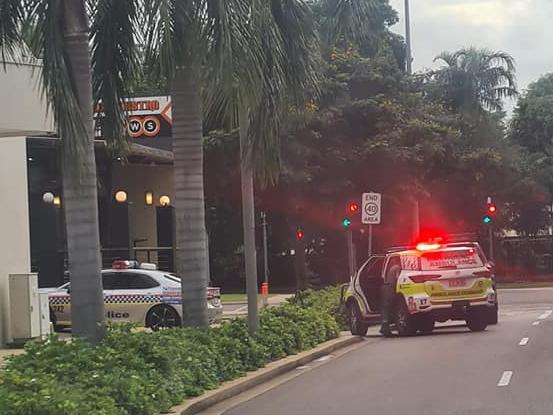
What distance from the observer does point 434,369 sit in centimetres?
1496

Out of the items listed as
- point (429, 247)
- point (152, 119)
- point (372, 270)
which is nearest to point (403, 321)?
point (429, 247)

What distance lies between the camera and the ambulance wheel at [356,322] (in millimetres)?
22962

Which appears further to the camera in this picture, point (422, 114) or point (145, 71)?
point (422, 114)

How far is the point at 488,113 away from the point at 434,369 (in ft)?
144

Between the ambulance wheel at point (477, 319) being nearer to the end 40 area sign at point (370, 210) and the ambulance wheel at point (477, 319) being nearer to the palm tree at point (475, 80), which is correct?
the end 40 area sign at point (370, 210)

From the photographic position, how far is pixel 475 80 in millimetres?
55906

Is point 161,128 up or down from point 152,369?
up

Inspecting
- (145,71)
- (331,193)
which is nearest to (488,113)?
(331,193)

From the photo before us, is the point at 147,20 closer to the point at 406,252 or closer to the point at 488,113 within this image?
the point at 406,252

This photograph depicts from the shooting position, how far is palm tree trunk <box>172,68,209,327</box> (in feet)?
47.0

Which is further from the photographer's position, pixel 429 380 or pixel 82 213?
pixel 429 380

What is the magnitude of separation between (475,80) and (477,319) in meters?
35.7

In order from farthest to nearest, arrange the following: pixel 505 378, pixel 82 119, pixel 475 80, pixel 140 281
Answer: pixel 475 80
pixel 140 281
pixel 505 378
pixel 82 119

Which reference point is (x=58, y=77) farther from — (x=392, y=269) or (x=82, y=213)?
(x=392, y=269)
